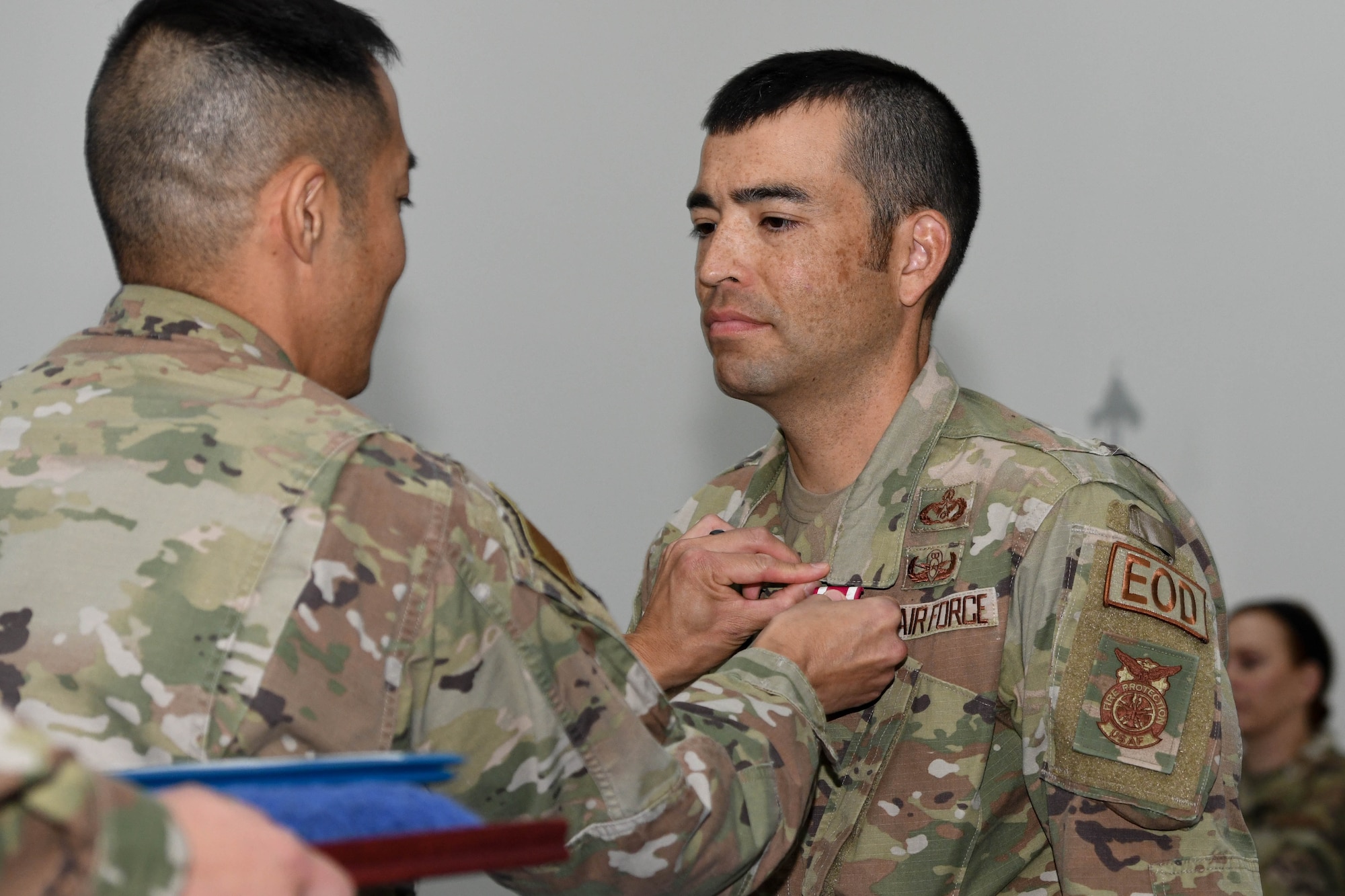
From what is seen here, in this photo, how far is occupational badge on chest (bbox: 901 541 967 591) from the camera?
165cm

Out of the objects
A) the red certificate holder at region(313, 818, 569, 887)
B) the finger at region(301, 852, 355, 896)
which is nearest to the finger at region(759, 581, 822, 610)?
the red certificate holder at region(313, 818, 569, 887)

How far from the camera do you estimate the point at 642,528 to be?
3238 millimetres

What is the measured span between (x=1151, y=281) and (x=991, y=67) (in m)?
0.63

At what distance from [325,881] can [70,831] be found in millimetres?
123

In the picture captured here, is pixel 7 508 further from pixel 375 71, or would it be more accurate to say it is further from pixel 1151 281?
pixel 1151 281

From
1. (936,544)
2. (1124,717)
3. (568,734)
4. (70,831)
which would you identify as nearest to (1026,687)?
(1124,717)

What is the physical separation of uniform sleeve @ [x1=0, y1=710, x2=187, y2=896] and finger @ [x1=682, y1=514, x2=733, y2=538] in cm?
127

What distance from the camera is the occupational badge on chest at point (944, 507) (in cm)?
168

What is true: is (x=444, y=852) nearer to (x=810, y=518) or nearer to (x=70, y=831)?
(x=70, y=831)

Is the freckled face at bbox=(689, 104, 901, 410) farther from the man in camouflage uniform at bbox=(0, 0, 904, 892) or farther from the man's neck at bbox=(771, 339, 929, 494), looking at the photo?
the man in camouflage uniform at bbox=(0, 0, 904, 892)

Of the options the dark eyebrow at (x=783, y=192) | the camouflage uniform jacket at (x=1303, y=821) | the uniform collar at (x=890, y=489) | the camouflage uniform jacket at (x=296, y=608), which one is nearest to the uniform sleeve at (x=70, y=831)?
the camouflage uniform jacket at (x=296, y=608)

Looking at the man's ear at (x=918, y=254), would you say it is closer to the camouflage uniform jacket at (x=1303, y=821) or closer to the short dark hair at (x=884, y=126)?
the short dark hair at (x=884, y=126)

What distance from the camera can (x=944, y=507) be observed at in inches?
67.1

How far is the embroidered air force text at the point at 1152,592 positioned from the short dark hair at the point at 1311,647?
1.82 meters
